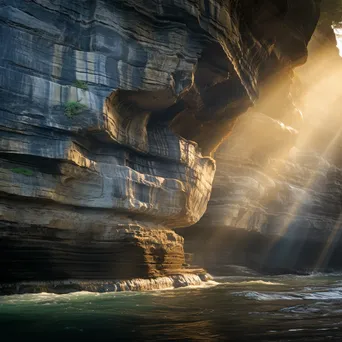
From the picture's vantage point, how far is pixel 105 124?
16016 millimetres

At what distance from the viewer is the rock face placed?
1435 centimetres

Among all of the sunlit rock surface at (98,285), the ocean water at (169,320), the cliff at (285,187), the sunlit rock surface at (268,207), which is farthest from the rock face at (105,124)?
the cliff at (285,187)

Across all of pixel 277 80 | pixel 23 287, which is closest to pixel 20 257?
pixel 23 287

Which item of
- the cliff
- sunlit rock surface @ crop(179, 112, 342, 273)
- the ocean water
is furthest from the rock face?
the cliff

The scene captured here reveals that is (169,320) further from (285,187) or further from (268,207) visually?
(285,187)

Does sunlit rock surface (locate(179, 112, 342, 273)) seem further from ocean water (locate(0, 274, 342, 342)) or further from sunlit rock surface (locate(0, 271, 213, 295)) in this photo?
ocean water (locate(0, 274, 342, 342))

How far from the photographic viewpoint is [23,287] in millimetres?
13945

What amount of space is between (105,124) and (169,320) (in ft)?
29.9

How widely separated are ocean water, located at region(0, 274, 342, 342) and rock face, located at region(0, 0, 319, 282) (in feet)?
11.0

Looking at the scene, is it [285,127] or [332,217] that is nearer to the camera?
[285,127]

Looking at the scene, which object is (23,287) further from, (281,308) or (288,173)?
(288,173)

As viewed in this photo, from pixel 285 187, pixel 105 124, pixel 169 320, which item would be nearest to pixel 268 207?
pixel 285 187

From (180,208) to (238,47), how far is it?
7.83 m

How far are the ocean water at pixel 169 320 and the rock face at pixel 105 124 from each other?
11.0 ft
